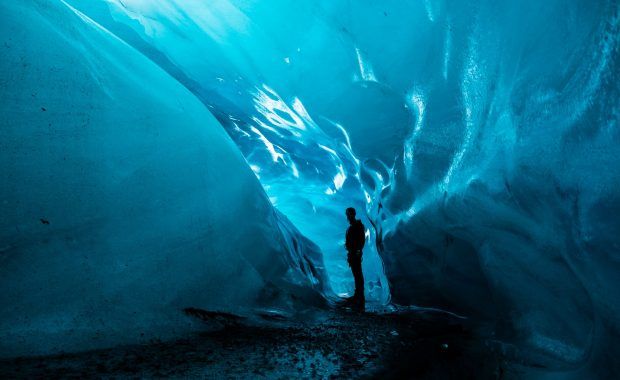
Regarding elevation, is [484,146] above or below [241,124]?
below

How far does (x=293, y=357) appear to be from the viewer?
2164mm

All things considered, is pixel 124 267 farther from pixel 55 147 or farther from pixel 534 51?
pixel 534 51

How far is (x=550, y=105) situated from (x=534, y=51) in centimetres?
44

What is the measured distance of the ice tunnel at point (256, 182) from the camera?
2070 millimetres

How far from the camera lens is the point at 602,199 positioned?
221cm

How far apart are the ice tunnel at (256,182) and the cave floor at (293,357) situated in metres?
0.25

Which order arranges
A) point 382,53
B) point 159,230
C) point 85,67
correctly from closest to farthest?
point 85,67 → point 159,230 → point 382,53

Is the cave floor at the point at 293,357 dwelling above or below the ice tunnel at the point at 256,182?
below

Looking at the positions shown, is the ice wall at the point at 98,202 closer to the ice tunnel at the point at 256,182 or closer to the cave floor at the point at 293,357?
the ice tunnel at the point at 256,182

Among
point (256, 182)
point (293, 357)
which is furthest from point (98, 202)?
point (256, 182)

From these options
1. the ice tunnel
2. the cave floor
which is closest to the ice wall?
the ice tunnel

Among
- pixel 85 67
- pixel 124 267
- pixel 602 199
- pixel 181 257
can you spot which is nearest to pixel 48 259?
pixel 124 267

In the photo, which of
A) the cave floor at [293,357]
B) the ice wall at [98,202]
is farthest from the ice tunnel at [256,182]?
the cave floor at [293,357]

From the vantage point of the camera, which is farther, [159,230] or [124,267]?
[159,230]
